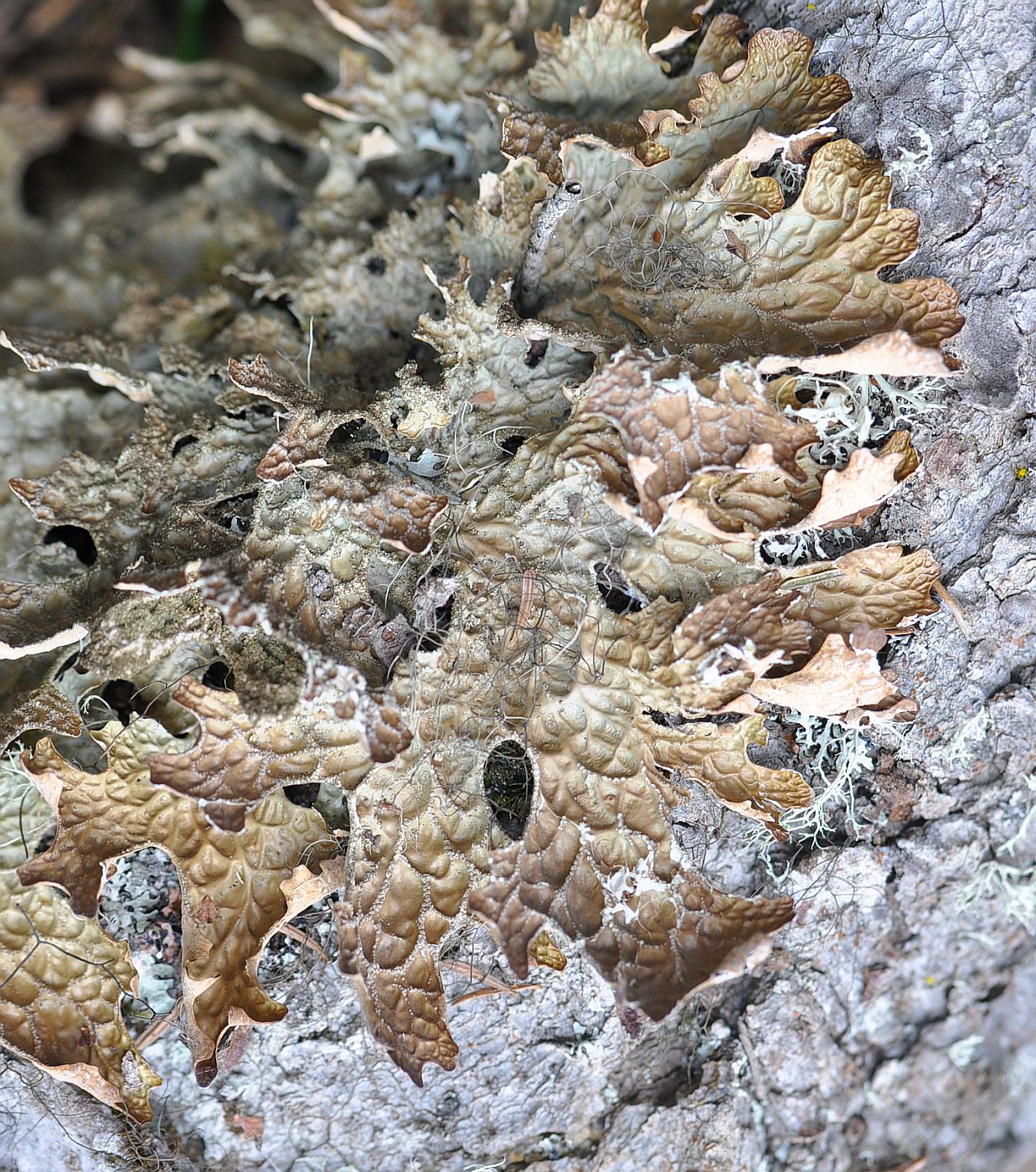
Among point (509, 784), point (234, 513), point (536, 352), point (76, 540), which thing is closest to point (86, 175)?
point (76, 540)

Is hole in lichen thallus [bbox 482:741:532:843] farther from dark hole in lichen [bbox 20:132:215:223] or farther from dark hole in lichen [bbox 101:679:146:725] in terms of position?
dark hole in lichen [bbox 20:132:215:223]

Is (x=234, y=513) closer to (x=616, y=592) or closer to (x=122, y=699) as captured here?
(x=122, y=699)

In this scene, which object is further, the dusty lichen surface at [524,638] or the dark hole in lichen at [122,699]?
the dark hole in lichen at [122,699]

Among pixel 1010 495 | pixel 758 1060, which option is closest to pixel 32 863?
pixel 758 1060

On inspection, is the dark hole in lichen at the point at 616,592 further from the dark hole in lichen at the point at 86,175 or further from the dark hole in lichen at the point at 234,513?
the dark hole in lichen at the point at 86,175

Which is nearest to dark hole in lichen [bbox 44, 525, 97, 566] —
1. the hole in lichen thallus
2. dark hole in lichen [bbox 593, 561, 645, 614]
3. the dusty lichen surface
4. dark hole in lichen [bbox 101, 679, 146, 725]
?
the dusty lichen surface

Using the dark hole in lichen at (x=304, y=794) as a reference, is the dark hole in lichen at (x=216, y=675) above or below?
above

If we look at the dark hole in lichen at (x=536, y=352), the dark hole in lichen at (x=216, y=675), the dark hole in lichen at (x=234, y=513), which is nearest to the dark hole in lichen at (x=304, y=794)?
the dark hole in lichen at (x=216, y=675)

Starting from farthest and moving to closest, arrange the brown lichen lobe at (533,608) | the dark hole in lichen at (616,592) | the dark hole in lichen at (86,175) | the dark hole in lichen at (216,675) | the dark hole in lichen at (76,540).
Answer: the dark hole in lichen at (86,175) → the dark hole in lichen at (76,540) → the dark hole in lichen at (216,675) → the dark hole in lichen at (616,592) → the brown lichen lobe at (533,608)
